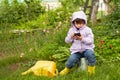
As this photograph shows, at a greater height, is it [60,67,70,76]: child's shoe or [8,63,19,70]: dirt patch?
[60,67,70,76]: child's shoe

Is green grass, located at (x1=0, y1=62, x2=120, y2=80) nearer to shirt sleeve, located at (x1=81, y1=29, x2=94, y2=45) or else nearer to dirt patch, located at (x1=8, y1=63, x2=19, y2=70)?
dirt patch, located at (x1=8, y1=63, x2=19, y2=70)

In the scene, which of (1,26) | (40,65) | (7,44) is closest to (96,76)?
(40,65)

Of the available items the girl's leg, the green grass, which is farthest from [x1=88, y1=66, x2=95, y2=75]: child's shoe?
the girl's leg

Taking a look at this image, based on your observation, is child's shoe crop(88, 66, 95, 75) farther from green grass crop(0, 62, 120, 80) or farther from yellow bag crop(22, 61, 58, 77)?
yellow bag crop(22, 61, 58, 77)

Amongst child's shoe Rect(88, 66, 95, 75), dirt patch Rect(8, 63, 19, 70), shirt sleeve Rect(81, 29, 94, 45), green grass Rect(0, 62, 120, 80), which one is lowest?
dirt patch Rect(8, 63, 19, 70)

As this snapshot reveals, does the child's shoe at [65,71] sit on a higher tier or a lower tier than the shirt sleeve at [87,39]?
lower

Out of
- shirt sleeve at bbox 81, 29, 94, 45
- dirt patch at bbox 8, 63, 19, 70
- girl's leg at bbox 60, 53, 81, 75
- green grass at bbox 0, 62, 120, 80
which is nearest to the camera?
green grass at bbox 0, 62, 120, 80

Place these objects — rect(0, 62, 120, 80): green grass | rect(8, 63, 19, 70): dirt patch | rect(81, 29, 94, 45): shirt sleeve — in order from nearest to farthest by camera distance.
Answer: rect(0, 62, 120, 80): green grass, rect(81, 29, 94, 45): shirt sleeve, rect(8, 63, 19, 70): dirt patch

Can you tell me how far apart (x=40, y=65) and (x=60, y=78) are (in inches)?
26.7

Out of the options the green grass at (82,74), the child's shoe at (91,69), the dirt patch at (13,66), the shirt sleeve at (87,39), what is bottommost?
the dirt patch at (13,66)

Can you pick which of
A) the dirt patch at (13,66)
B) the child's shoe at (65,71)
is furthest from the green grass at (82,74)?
the dirt patch at (13,66)

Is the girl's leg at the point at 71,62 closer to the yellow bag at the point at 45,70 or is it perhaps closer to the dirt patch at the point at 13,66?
the yellow bag at the point at 45,70

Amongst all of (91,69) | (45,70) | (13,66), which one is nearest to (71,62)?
(91,69)

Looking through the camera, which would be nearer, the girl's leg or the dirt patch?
the girl's leg
